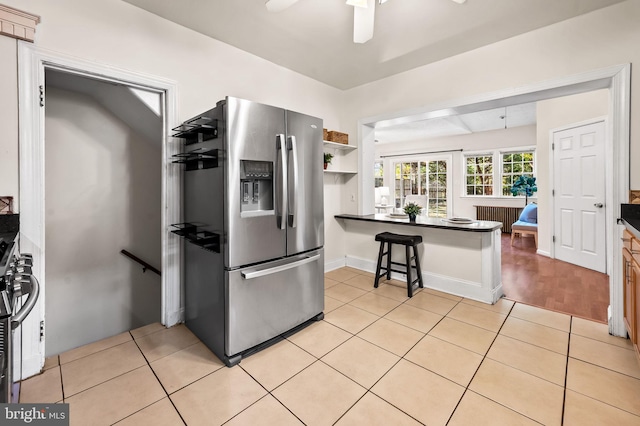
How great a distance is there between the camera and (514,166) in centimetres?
729

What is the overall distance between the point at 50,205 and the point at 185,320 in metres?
1.92

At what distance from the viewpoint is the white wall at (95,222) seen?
298 centimetres

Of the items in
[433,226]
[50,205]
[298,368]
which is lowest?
[298,368]

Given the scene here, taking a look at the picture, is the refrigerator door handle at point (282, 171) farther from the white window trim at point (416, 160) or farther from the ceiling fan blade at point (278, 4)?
the white window trim at point (416, 160)

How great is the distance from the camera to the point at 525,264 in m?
4.37

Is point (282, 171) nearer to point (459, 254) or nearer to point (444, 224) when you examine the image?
point (444, 224)

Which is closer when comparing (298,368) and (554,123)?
(298,368)

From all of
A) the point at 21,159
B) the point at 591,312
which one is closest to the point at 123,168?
the point at 21,159

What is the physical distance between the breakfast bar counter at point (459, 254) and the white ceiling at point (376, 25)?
1.81 m

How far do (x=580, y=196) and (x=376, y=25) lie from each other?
3977 mm

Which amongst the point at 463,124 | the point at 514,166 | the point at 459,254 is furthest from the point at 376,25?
the point at 514,166

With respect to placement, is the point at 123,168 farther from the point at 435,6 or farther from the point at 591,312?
the point at 591,312

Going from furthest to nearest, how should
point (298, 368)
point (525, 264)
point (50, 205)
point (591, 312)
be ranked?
point (525, 264) < point (50, 205) < point (591, 312) < point (298, 368)

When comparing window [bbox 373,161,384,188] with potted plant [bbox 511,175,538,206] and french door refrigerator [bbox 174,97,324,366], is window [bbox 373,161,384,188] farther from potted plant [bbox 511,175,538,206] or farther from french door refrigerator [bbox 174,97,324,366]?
french door refrigerator [bbox 174,97,324,366]
